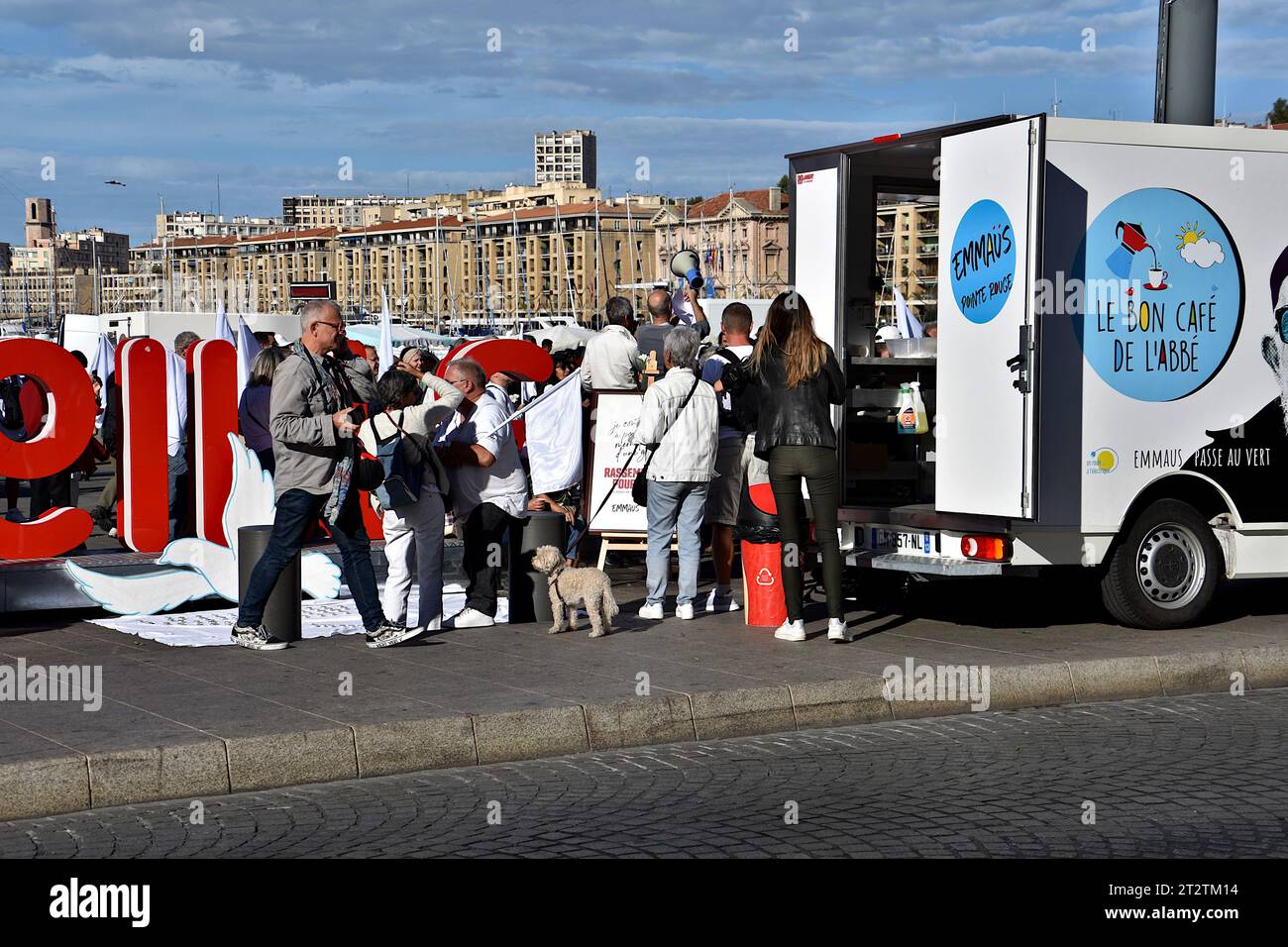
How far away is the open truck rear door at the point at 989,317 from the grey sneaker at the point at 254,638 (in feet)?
14.0

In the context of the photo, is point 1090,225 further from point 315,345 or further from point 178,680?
point 178,680

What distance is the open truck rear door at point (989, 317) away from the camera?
9.84 metres

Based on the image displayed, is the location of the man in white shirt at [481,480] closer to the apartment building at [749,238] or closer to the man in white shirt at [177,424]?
the man in white shirt at [177,424]

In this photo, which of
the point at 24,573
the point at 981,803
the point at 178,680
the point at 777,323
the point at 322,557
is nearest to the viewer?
the point at 981,803

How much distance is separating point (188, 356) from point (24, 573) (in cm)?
213

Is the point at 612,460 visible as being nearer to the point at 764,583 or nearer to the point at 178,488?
the point at 764,583

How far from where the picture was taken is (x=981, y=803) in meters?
6.71

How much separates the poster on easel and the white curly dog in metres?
2.39

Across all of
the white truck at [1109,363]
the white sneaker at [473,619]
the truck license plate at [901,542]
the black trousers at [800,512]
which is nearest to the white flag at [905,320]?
the white truck at [1109,363]

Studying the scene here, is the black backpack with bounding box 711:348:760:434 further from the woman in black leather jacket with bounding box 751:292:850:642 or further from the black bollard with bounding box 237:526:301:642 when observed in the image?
the black bollard with bounding box 237:526:301:642

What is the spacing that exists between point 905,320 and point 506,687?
7285 millimetres

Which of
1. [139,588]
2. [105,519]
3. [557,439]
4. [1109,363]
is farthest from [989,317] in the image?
[105,519]

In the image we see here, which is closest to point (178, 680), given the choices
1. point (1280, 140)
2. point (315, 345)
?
point (315, 345)

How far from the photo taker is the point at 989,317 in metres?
10.2
